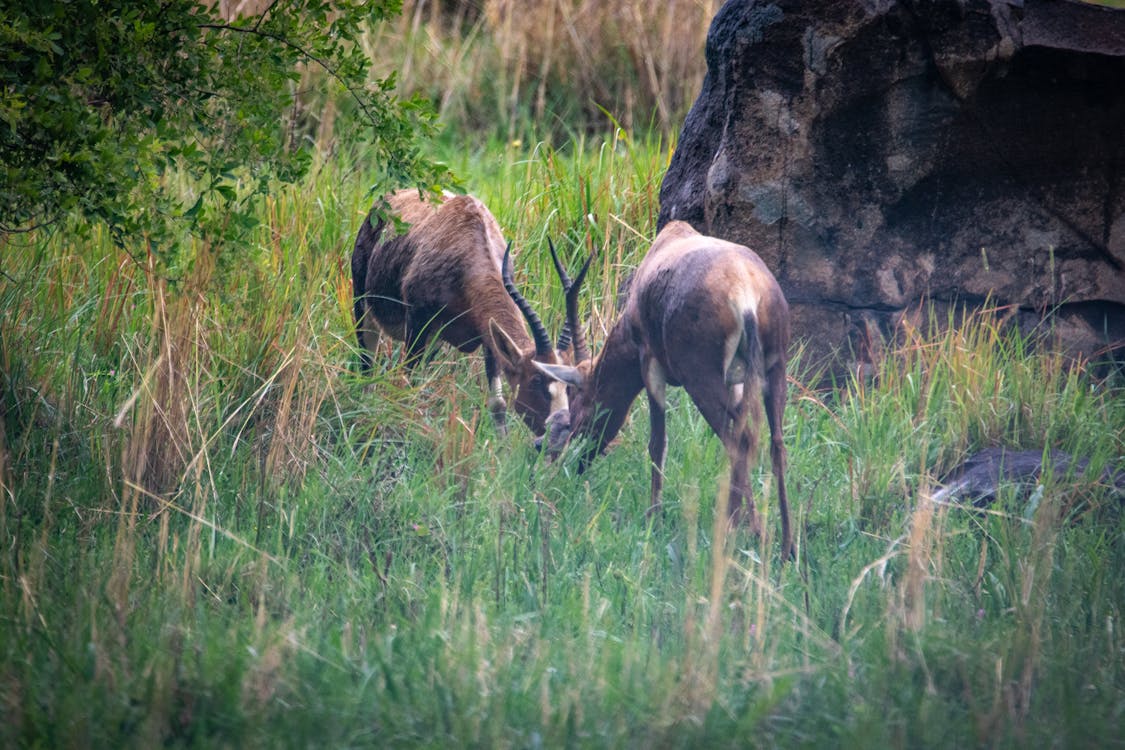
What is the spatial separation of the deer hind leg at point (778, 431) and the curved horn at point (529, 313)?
1786 mm

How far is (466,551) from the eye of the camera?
4133 mm

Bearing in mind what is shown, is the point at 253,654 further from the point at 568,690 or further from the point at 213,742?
the point at 568,690

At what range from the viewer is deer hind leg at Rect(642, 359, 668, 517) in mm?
4875

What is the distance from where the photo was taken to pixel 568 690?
9.43 feet

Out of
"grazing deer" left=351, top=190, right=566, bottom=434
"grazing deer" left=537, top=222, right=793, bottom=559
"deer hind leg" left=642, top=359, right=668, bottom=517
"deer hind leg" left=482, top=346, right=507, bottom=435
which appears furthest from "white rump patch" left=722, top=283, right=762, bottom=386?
"grazing deer" left=351, top=190, right=566, bottom=434

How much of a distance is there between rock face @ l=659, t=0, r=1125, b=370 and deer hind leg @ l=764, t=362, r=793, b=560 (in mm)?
1694

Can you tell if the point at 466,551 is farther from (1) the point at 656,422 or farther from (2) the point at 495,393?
(2) the point at 495,393

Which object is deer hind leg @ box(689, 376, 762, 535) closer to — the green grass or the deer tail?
the deer tail

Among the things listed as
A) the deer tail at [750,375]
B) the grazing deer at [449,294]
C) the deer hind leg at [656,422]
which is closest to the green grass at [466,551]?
the deer hind leg at [656,422]

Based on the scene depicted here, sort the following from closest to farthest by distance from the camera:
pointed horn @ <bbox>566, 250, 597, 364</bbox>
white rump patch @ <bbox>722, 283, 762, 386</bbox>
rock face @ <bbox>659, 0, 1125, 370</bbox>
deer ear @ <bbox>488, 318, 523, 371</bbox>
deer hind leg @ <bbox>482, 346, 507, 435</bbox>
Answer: white rump patch @ <bbox>722, 283, 762, 386</bbox> < pointed horn @ <bbox>566, 250, 597, 364</bbox> < rock face @ <bbox>659, 0, 1125, 370</bbox> < deer hind leg @ <bbox>482, 346, 507, 435</bbox> < deer ear @ <bbox>488, 318, 523, 371</bbox>

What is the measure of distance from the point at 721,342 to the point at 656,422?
2.46 ft

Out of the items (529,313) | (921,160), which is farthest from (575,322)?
(921,160)

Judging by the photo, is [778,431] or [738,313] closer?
[738,313]

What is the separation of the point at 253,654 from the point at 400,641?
1.47 feet
